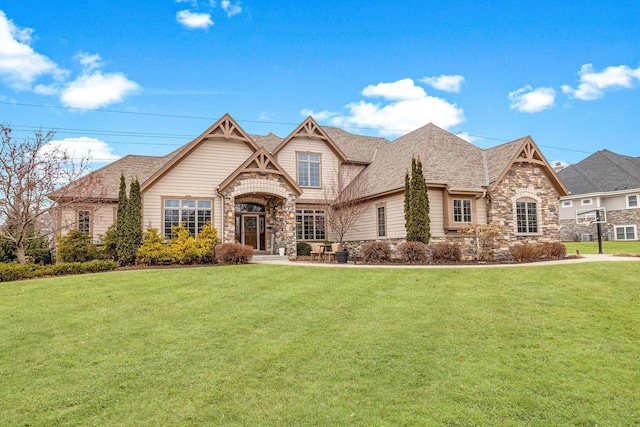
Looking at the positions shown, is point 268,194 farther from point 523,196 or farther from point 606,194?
point 606,194

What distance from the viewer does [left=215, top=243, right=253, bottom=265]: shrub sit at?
1577cm

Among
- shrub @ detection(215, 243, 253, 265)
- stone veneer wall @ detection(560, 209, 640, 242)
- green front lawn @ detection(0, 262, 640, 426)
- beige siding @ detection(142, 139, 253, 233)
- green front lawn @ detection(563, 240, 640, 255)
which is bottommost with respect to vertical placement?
green front lawn @ detection(0, 262, 640, 426)

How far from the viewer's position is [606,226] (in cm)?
3247

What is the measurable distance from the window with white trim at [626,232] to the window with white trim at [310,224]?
927 inches

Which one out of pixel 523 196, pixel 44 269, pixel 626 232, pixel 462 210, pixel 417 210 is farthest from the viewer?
pixel 626 232

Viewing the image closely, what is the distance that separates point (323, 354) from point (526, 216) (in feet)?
58.5

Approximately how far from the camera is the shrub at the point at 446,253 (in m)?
16.7

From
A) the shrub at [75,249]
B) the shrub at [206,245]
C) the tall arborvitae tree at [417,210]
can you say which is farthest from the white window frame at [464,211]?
the shrub at [75,249]

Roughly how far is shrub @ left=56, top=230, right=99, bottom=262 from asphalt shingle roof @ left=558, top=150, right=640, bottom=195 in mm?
35448

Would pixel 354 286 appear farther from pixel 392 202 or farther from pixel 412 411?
pixel 392 202

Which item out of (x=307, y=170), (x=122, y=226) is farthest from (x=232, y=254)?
(x=307, y=170)

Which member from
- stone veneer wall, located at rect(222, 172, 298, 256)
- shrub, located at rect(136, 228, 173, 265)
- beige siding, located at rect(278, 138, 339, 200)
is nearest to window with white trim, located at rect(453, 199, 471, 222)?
beige siding, located at rect(278, 138, 339, 200)

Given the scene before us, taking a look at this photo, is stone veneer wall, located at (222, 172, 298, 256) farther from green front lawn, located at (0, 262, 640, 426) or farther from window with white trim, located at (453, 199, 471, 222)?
green front lawn, located at (0, 262, 640, 426)

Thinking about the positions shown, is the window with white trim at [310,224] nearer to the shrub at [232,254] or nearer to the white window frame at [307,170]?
the white window frame at [307,170]
